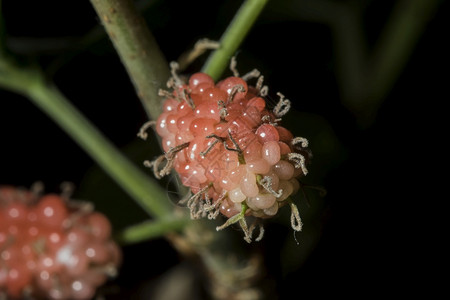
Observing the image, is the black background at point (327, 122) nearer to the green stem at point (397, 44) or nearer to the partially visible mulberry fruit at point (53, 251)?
the green stem at point (397, 44)

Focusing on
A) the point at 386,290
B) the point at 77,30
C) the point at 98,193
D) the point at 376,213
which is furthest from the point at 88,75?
the point at 386,290

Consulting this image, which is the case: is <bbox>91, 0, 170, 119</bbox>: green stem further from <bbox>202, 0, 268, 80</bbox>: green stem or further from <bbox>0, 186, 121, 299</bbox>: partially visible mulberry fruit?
<bbox>0, 186, 121, 299</bbox>: partially visible mulberry fruit

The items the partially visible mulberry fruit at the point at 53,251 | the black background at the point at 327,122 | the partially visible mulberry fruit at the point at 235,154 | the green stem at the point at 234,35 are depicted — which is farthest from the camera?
the black background at the point at 327,122

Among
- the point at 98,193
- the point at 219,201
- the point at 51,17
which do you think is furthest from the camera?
the point at 98,193

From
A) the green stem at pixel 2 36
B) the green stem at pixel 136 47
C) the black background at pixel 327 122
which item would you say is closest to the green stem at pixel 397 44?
the black background at pixel 327 122

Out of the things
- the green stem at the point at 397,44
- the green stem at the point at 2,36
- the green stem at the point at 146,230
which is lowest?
the green stem at the point at 146,230

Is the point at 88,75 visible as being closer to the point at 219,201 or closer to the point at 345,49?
the point at 345,49

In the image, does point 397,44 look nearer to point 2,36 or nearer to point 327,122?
point 327,122
